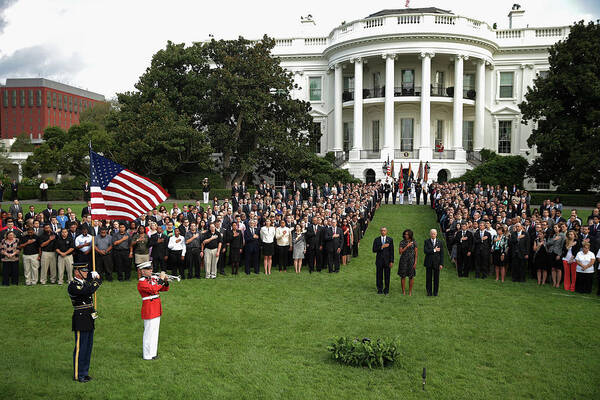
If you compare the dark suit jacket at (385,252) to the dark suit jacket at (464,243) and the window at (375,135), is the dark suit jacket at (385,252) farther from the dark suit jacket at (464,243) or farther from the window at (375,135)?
the window at (375,135)

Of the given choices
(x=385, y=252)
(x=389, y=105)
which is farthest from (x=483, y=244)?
(x=389, y=105)

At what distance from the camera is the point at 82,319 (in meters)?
7.86

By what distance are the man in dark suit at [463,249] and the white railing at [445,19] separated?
92.6ft

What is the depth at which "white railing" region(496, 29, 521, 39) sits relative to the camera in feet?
142

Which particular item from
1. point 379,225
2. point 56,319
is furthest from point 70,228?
point 379,225

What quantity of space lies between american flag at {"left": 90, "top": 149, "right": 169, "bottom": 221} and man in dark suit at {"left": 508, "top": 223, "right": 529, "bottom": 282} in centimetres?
1016

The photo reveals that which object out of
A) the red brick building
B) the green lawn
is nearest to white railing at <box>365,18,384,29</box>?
the green lawn

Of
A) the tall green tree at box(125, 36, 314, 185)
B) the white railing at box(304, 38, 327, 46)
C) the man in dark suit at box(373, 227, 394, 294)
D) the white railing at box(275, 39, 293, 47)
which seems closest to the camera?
the man in dark suit at box(373, 227, 394, 294)

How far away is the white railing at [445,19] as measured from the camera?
38987mm

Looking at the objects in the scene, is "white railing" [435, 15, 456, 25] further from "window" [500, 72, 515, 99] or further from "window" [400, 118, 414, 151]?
"window" [400, 118, 414, 151]

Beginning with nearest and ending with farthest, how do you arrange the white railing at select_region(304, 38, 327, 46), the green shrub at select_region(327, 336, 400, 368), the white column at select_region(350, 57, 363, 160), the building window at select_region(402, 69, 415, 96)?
1. the green shrub at select_region(327, 336, 400, 368)
2. the white column at select_region(350, 57, 363, 160)
3. the building window at select_region(402, 69, 415, 96)
4. the white railing at select_region(304, 38, 327, 46)

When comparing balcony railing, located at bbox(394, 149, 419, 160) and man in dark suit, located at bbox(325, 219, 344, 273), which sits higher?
balcony railing, located at bbox(394, 149, 419, 160)

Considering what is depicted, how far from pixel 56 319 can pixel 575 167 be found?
102 feet

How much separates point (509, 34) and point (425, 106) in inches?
469
